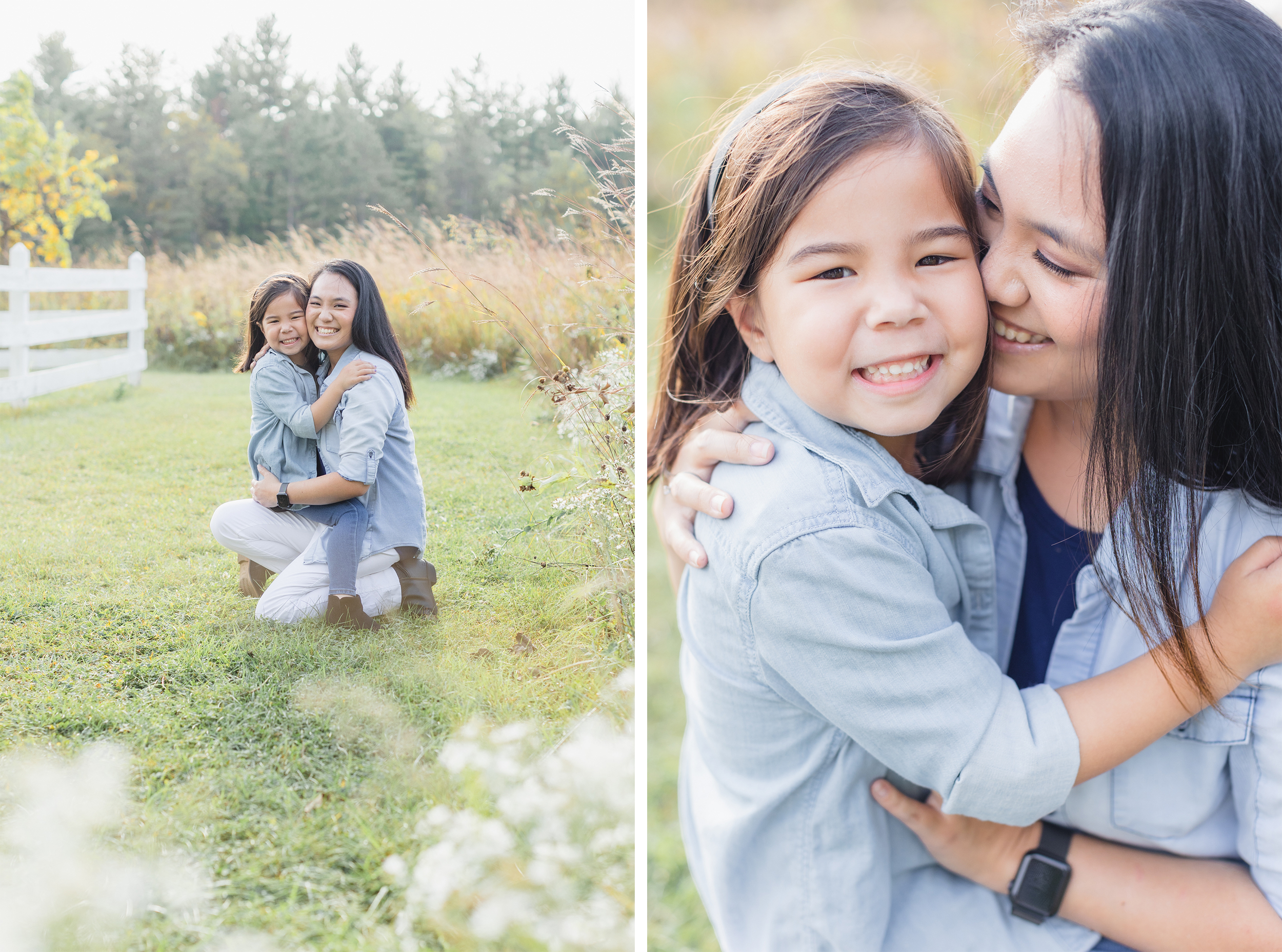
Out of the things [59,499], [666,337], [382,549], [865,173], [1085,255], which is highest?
[865,173]

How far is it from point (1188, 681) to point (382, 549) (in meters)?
1.50

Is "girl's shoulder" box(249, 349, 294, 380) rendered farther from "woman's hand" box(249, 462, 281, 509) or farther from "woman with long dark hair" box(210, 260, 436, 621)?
"woman's hand" box(249, 462, 281, 509)

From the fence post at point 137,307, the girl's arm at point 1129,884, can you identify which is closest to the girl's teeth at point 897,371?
the girl's arm at point 1129,884

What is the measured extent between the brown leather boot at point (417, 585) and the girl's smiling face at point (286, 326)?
1.66 feet

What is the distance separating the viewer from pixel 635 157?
84.4 inches

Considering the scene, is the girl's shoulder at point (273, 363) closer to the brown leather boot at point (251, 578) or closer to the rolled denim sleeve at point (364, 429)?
the rolled denim sleeve at point (364, 429)

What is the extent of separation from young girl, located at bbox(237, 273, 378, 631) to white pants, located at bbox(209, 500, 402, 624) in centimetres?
2

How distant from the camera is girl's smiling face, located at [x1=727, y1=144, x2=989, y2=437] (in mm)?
1416

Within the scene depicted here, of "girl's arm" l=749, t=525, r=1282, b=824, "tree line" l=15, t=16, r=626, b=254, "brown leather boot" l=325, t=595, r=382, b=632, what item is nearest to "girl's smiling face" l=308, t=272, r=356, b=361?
"tree line" l=15, t=16, r=626, b=254

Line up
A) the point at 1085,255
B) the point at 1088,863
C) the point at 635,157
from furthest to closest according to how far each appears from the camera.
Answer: the point at 635,157 < the point at 1088,863 < the point at 1085,255

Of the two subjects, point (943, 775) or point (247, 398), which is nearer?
point (943, 775)

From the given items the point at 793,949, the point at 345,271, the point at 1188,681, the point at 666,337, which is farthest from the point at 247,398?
the point at 1188,681

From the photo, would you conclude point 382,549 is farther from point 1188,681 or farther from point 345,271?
point 1188,681

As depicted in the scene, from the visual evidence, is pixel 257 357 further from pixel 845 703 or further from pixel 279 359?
pixel 845 703
